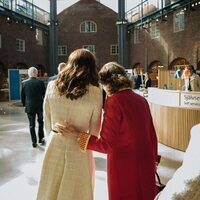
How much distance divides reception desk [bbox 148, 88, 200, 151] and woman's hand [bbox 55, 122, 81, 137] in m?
4.35

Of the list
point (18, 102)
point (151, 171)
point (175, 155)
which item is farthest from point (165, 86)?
point (151, 171)

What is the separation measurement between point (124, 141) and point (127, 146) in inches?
1.6

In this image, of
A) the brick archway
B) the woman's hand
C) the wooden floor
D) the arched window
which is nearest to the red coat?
the woman's hand

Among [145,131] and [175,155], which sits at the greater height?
[145,131]

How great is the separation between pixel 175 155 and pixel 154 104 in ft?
5.78

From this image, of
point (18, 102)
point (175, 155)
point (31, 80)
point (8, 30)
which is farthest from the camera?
point (8, 30)

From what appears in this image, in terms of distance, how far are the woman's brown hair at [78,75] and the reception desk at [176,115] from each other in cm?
428

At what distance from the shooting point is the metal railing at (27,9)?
72.4 feet

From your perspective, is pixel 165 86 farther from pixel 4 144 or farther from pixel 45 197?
pixel 45 197

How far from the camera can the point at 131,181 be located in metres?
2.33

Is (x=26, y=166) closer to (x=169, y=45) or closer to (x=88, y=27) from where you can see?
(x=169, y=45)

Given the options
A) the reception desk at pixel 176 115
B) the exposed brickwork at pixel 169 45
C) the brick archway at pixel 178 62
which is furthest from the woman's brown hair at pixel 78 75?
the brick archway at pixel 178 62

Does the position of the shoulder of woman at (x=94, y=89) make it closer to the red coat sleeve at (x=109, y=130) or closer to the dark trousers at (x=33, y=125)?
the red coat sleeve at (x=109, y=130)

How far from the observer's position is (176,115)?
6699mm
